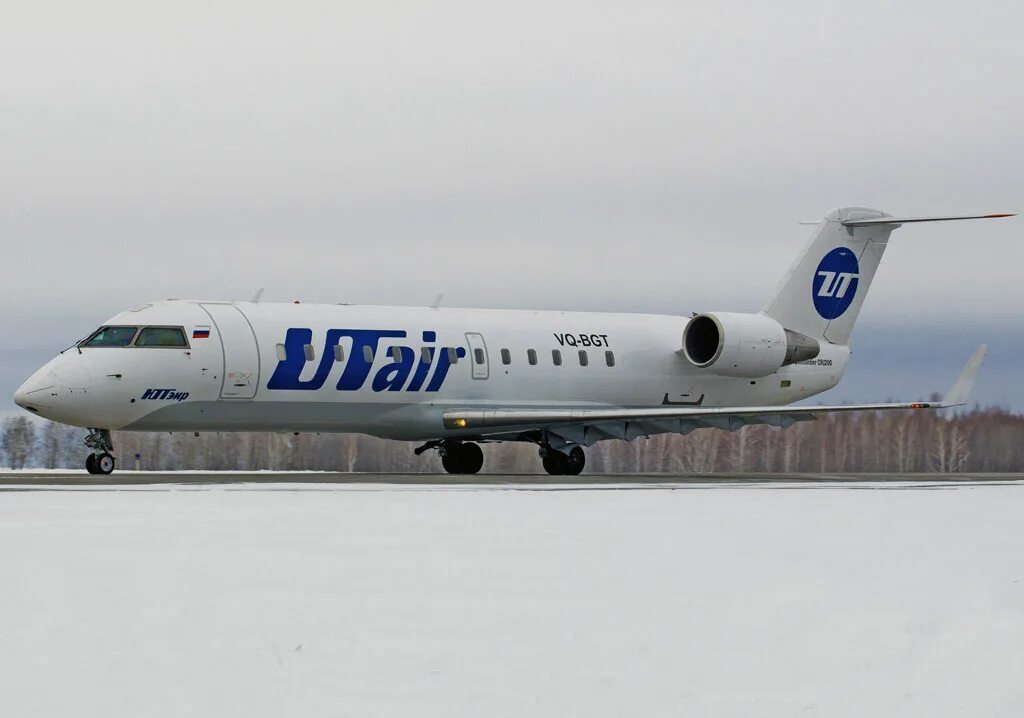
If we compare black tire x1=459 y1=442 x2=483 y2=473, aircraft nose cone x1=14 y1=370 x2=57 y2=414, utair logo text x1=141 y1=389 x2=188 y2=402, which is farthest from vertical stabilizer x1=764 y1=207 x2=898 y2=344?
aircraft nose cone x1=14 y1=370 x2=57 y2=414

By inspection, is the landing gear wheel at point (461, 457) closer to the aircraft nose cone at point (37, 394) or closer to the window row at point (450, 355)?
the window row at point (450, 355)

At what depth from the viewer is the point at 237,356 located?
107 ft

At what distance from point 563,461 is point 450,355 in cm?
414

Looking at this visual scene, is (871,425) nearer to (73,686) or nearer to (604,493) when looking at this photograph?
(604,493)

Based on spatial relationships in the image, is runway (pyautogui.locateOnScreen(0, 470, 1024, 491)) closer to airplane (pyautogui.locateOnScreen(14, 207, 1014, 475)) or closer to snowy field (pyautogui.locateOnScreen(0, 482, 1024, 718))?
airplane (pyautogui.locateOnScreen(14, 207, 1014, 475))

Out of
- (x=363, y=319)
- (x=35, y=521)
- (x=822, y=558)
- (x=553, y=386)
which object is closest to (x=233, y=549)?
(x=35, y=521)

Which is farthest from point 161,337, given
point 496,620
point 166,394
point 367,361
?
point 496,620

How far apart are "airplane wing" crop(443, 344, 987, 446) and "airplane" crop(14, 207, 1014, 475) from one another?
0.05 metres

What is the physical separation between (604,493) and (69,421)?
1205cm

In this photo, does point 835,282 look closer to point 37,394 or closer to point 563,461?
point 563,461

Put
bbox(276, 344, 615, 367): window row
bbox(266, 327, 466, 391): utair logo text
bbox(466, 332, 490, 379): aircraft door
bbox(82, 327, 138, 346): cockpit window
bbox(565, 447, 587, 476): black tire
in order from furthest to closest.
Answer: bbox(565, 447, 587, 476): black tire
bbox(466, 332, 490, 379): aircraft door
bbox(276, 344, 615, 367): window row
bbox(266, 327, 466, 391): utair logo text
bbox(82, 327, 138, 346): cockpit window

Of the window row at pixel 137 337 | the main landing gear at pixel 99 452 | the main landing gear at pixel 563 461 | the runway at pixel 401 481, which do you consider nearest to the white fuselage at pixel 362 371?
the window row at pixel 137 337

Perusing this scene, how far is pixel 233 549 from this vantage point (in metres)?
14.9

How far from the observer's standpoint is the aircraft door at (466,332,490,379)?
1428 inches
